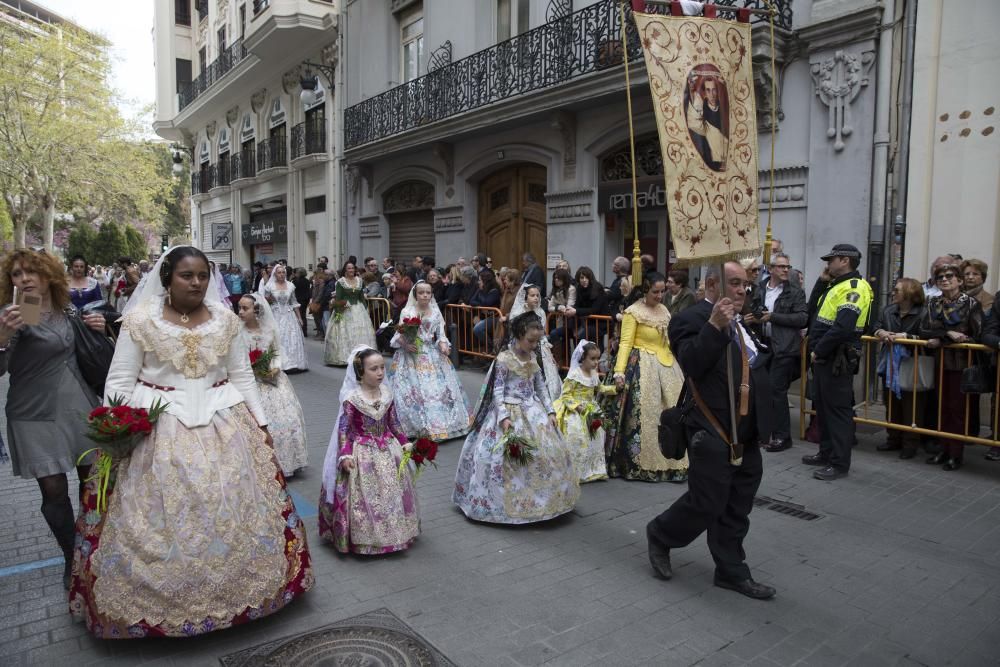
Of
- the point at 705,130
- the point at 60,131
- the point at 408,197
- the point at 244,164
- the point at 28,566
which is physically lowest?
the point at 28,566

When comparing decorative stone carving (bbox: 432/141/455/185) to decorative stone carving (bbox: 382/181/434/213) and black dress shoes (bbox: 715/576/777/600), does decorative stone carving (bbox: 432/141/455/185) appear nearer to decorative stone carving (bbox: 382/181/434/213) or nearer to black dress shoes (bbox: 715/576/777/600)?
decorative stone carving (bbox: 382/181/434/213)

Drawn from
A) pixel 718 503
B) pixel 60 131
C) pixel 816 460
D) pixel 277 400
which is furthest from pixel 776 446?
pixel 60 131

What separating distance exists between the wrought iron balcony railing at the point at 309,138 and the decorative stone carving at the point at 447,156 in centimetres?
623

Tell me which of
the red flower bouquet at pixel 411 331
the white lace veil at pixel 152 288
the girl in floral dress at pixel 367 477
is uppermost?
the white lace veil at pixel 152 288

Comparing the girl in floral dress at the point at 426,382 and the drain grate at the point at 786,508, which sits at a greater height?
the girl in floral dress at the point at 426,382

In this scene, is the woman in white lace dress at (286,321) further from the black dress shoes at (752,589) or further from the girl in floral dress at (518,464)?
the black dress shoes at (752,589)

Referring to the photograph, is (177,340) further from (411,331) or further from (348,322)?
(348,322)

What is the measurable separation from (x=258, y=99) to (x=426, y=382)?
21.8m

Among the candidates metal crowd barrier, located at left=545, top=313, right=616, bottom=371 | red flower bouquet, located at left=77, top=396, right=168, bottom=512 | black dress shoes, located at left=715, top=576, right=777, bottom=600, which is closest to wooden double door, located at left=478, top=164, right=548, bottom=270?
metal crowd barrier, located at left=545, top=313, right=616, bottom=371

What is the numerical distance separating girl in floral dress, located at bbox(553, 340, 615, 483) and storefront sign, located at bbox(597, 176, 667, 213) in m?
6.08

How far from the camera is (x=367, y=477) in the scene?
464 cm

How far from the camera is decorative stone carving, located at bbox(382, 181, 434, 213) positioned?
18250 mm

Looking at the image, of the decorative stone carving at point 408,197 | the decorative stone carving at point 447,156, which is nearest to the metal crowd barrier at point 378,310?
the decorative stone carving at point 447,156

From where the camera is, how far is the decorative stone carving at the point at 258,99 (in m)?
25.8
